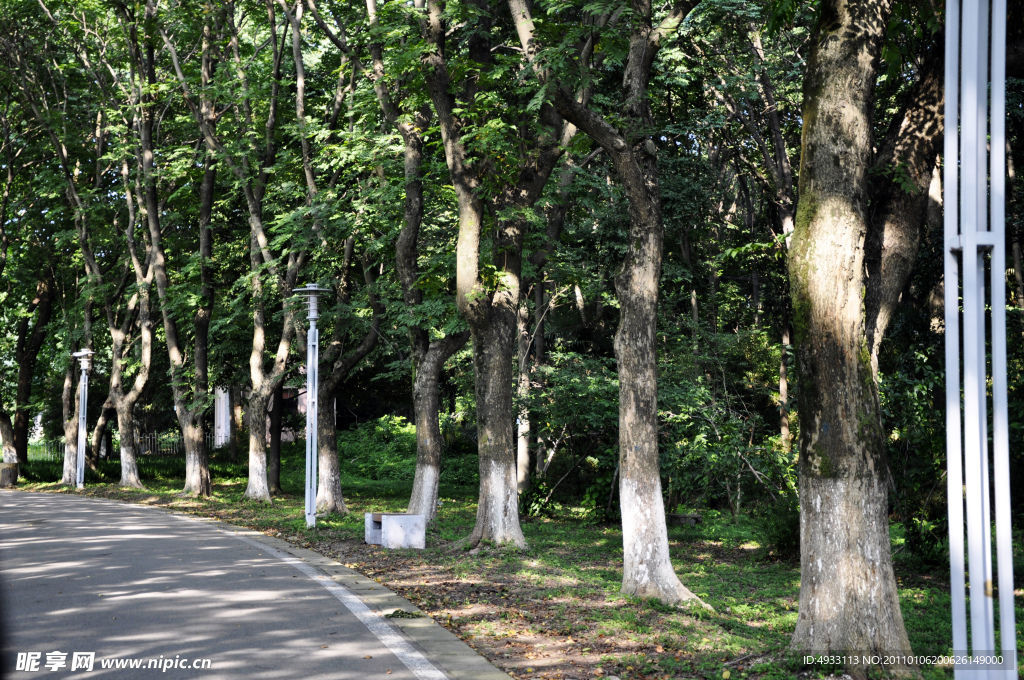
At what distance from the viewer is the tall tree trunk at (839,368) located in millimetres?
6820

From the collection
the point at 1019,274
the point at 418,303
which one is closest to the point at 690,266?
the point at 1019,274

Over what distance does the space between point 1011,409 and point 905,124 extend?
16.0 ft

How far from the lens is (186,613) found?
8703 millimetres

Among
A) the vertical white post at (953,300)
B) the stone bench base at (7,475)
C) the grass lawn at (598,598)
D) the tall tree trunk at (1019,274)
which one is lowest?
the stone bench base at (7,475)

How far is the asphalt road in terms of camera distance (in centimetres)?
687

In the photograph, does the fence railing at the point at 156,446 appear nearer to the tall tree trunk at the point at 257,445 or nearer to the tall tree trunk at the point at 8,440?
the tall tree trunk at the point at 8,440

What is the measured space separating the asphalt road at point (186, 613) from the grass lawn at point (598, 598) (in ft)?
3.28

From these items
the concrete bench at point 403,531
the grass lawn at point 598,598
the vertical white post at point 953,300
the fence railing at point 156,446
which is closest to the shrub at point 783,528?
Answer: the grass lawn at point 598,598

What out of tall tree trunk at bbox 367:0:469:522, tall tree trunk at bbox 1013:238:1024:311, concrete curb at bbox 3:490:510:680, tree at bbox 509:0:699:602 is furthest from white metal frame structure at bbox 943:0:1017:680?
tall tree trunk at bbox 1013:238:1024:311

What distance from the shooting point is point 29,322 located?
33.7 metres

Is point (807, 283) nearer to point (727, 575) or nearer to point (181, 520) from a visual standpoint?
point (727, 575)

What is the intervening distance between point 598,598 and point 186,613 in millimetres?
4378

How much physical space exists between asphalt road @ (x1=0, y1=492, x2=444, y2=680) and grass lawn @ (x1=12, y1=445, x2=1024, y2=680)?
100 cm

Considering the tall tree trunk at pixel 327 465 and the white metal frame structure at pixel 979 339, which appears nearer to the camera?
the white metal frame structure at pixel 979 339
